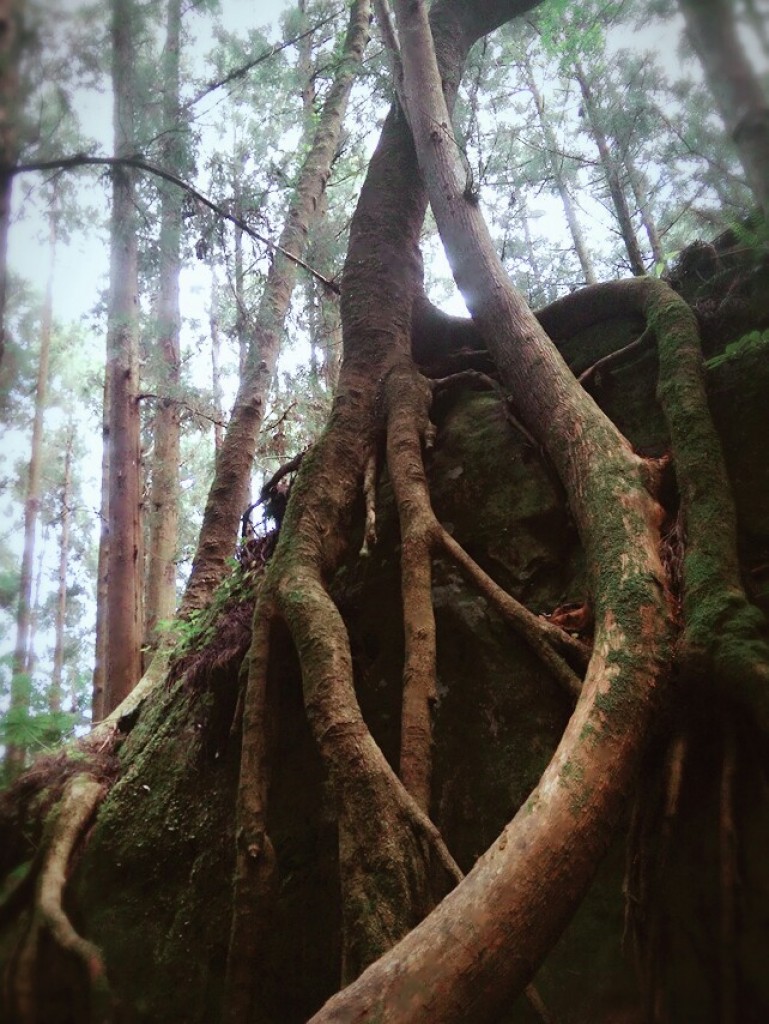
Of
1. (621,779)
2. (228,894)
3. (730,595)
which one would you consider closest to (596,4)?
(730,595)

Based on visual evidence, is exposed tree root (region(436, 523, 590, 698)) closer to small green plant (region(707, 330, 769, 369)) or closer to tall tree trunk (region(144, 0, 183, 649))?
small green plant (region(707, 330, 769, 369))

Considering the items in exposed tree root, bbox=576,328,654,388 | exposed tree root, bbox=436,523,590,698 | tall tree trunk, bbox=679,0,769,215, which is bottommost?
exposed tree root, bbox=436,523,590,698

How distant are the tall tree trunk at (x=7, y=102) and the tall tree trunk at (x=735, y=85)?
1.63m

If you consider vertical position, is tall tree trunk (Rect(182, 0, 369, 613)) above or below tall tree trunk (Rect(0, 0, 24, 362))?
above

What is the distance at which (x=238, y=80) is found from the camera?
6961mm

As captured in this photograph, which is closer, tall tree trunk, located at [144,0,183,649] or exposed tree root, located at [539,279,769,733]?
exposed tree root, located at [539,279,769,733]

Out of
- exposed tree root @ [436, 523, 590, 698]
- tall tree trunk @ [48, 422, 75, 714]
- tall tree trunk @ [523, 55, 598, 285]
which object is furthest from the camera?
tall tree trunk @ [48, 422, 75, 714]

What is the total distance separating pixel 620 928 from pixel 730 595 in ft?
3.97

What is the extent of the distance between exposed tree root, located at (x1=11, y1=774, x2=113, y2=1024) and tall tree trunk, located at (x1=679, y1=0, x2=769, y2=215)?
112 inches

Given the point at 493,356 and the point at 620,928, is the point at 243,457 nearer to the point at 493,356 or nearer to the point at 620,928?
the point at 493,356

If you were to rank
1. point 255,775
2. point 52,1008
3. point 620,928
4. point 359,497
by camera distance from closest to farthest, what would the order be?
point 52,1008 < point 620,928 < point 255,775 < point 359,497

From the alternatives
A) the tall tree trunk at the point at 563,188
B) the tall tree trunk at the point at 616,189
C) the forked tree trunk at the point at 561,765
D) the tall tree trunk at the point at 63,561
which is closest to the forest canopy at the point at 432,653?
the forked tree trunk at the point at 561,765

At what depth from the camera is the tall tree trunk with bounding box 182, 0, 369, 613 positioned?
18.7 feet

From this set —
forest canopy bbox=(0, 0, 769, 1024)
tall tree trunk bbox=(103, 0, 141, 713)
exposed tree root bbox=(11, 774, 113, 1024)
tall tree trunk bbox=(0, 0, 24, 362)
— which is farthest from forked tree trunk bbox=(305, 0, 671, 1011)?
tall tree trunk bbox=(103, 0, 141, 713)
